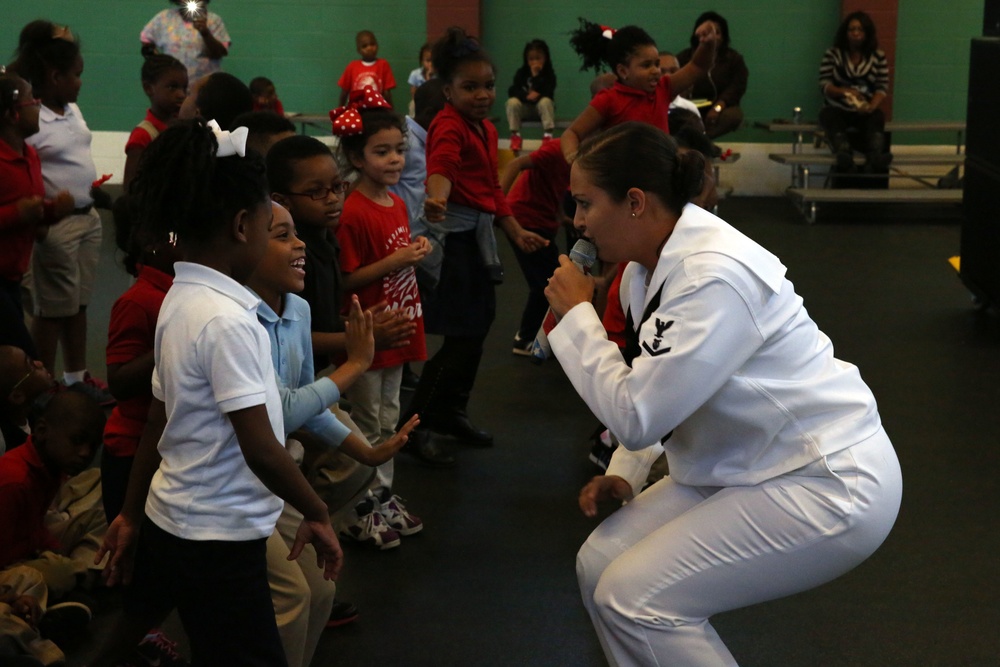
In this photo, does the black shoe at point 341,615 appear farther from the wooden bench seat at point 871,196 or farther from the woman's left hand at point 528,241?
the wooden bench seat at point 871,196

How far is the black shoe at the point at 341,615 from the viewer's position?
2.76 meters

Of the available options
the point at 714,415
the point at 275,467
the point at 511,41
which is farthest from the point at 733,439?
the point at 511,41

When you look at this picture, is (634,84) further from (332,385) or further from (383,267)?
(332,385)

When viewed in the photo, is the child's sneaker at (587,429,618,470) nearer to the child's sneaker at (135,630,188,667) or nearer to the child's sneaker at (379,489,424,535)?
the child's sneaker at (379,489,424,535)

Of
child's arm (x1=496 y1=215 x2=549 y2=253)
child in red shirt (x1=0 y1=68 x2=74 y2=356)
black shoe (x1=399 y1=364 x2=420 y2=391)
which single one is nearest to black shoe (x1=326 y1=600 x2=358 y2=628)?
child in red shirt (x1=0 y1=68 x2=74 y2=356)

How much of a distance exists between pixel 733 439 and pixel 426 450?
1.98 metres

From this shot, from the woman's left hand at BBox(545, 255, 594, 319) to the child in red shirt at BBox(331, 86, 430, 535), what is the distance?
0.97 m

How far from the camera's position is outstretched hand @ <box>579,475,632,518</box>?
87.6 inches

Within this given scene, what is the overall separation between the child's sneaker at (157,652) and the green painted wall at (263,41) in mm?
8858

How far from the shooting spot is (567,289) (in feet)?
6.97

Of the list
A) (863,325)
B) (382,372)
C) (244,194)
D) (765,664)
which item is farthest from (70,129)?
(863,325)

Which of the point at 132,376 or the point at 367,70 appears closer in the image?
the point at 132,376

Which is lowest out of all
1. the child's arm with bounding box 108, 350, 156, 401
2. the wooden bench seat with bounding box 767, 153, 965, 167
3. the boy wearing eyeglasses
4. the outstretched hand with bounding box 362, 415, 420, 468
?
the wooden bench seat with bounding box 767, 153, 965, 167

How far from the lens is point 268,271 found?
7.12ft
